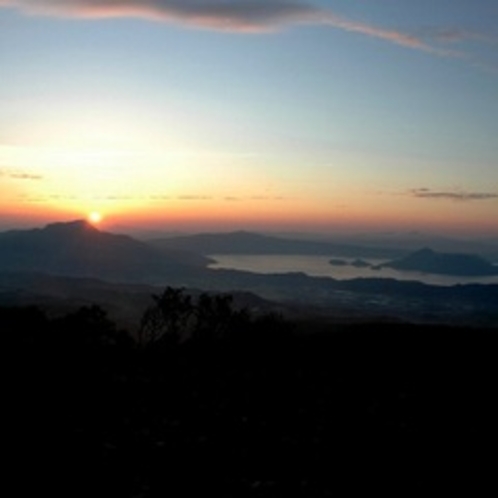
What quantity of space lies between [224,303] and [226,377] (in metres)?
64.8

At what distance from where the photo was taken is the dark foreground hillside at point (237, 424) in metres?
25.1

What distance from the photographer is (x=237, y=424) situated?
3400cm

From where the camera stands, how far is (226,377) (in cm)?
Result: 4853

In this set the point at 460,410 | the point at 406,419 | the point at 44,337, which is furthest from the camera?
the point at 44,337

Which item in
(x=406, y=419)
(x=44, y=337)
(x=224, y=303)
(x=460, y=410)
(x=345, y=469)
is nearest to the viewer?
(x=345, y=469)

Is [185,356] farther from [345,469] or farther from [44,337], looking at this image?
[345,469]

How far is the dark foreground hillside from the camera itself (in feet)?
82.4

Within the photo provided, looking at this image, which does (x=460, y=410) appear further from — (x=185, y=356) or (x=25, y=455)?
(x=185, y=356)

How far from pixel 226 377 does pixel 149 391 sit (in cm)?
822

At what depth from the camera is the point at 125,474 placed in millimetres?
25141

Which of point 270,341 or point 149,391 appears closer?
point 149,391

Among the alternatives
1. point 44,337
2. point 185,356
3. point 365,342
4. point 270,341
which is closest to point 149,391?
point 44,337

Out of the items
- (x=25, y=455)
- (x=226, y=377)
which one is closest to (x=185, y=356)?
(x=226, y=377)

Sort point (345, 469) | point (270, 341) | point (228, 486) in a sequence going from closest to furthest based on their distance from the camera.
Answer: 1. point (228, 486)
2. point (345, 469)
3. point (270, 341)
